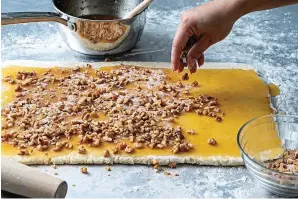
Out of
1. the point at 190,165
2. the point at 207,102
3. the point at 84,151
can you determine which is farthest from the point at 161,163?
the point at 207,102

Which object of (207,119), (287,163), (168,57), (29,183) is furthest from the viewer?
(168,57)

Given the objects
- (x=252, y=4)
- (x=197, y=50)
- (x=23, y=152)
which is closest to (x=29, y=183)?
(x=23, y=152)

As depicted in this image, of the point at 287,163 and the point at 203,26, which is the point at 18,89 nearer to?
the point at 203,26

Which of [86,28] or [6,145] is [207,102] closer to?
Answer: [86,28]

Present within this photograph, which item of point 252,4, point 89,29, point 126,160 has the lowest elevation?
point 126,160

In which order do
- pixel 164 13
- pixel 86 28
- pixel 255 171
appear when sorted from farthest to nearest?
pixel 164 13 < pixel 86 28 < pixel 255 171
